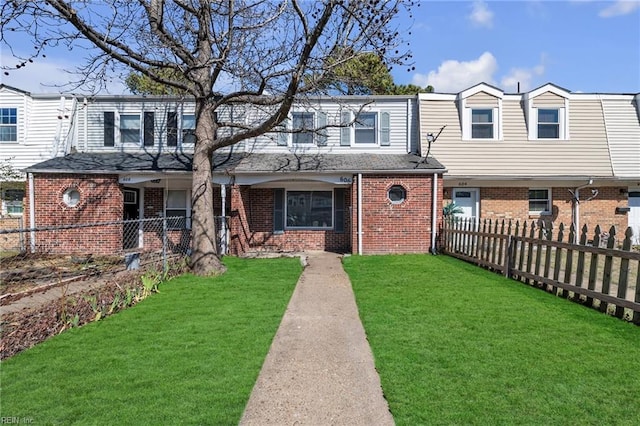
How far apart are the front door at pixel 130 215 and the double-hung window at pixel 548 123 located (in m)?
15.4

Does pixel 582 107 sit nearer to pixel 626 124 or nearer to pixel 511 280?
pixel 626 124

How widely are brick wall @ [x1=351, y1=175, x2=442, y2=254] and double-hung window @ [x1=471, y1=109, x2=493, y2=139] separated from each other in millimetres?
3537

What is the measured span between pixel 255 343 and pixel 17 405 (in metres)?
2.27

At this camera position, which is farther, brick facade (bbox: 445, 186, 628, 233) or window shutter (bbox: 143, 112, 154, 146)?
window shutter (bbox: 143, 112, 154, 146)

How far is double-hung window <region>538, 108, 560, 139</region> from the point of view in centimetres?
1571

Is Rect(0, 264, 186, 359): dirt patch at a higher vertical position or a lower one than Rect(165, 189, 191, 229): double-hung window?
lower

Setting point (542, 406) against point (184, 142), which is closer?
point (542, 406)

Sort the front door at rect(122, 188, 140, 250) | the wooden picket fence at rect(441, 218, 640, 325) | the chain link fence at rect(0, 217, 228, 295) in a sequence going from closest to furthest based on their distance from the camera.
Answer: the wooden picket fence at rect(441, 218, 640, 325) < the chain link fence at rect(0, 217, 228, 295) < the front door at rect(122, 188, 140, 250)

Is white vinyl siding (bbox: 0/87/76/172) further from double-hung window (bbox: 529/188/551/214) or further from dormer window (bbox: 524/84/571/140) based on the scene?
double-hung window (bbox: 529/188/551/214)

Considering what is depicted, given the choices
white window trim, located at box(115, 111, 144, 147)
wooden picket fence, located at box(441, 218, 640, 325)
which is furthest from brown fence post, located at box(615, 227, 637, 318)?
white window trim, located at box(115, 111, 144, 147)

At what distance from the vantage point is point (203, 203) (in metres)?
9.91

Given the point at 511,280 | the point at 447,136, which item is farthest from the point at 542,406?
the point at 447,136

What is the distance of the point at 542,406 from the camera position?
10.7 feet

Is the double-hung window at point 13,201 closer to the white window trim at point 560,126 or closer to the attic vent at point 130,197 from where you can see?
the attic vent at point 130,197
